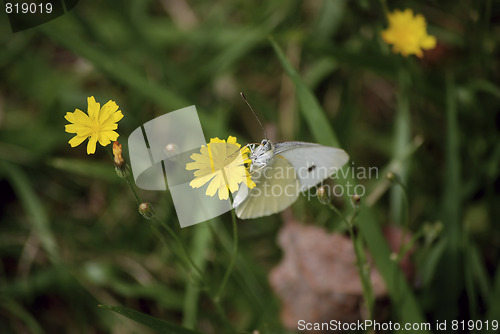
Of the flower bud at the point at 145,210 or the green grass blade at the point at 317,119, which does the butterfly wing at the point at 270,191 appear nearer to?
the flower bud at the point at 145,210

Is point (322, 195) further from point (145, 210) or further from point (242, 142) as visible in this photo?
point (242, 142)

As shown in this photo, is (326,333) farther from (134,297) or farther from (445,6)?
(445,6)

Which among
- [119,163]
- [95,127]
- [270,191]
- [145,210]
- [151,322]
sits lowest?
[151,322]

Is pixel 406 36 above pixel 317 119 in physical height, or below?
above

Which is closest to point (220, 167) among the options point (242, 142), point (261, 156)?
point (261, 156)

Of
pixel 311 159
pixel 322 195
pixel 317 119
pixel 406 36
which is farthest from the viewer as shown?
Answer: pixel 406 36

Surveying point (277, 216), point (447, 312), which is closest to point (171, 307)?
point (277, 216)

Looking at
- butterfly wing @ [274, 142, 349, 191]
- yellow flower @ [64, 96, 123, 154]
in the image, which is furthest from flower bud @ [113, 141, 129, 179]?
butterfly wing @ [274, 142, 349, 191]
